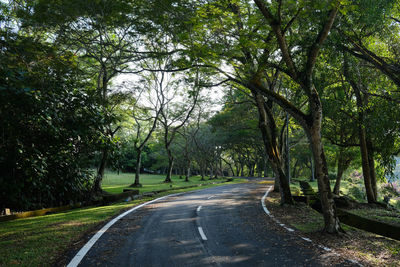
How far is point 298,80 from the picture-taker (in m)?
9.73

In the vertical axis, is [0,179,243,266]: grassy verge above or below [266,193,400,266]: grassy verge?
above

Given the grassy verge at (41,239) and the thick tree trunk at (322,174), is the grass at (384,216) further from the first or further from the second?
the grassy verge at (41,239)

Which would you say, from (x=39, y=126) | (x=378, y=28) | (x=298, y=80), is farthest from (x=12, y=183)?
(x=378, y=28)

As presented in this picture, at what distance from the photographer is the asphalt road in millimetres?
6172

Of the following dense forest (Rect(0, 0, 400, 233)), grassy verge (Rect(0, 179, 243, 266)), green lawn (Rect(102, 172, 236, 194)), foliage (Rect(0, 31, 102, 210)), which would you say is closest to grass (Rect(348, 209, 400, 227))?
dense forest (Rect(0, 0, 400, 233))

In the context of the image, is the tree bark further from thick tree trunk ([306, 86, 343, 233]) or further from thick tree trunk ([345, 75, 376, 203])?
thick tree trunk ([306, 86, 343, 233])

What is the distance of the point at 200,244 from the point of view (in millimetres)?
7438

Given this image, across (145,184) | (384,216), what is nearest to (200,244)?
(384,216)

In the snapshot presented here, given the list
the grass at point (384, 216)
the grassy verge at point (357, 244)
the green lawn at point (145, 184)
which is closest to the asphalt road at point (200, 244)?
the grassy verge at point (357, 244)

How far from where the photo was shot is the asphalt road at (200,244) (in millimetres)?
6172

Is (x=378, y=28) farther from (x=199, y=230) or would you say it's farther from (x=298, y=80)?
(x=199, y=230)

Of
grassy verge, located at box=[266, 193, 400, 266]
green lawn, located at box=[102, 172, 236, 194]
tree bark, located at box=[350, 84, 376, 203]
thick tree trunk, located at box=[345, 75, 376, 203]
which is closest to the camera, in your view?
grassy verge, located at box=[266, 193, 400, 266]

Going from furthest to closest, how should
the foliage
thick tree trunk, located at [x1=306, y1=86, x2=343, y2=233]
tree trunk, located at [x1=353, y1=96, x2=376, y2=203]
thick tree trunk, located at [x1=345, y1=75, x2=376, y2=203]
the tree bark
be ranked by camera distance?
tree trunk, located at [x1=353, y1=96, x2=376, y2=203], the tree bark, thick tree trunk, located at [x1=345, y1=75, x2=376, y2=203], thick tree trunk, located at [x1=306, y1=86, x2=343, y2=233], the foliage

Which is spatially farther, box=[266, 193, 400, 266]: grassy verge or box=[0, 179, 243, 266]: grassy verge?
box=[266, 193, 400, 266]: grassy verge
